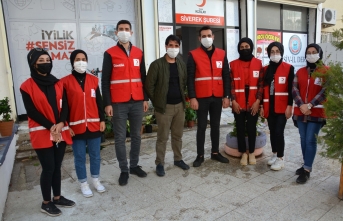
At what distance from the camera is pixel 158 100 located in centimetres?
388

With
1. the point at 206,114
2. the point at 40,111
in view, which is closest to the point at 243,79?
the point at 206,114

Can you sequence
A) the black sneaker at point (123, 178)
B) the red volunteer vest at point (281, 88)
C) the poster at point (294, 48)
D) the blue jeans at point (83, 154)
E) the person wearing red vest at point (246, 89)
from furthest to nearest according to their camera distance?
the poster at point (294, 48), the person wearing red vest at point (246, 89), the red volunteer vest at point (281, 88), the black sneaker at point (123, 178), the blue jeans at point (83, 154)

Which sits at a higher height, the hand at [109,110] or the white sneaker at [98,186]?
the hand at [109,110]

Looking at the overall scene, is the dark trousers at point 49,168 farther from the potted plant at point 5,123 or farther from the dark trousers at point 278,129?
the dark trousers at point 278,129

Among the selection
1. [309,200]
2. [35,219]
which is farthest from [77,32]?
[309,200]

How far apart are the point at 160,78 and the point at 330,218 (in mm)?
2570

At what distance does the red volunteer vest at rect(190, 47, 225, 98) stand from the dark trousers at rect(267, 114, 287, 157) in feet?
2.88

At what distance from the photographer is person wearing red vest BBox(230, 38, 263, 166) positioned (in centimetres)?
411

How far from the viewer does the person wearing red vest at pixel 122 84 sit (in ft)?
12.0

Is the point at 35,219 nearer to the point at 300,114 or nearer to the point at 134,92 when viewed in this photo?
the point at 134,92

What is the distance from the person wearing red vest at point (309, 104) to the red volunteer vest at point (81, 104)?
2628 millimetres

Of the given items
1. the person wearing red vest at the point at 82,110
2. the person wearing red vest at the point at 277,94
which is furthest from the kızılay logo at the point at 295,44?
the person wearing red vest at the point at 82,110

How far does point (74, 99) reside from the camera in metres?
3.26

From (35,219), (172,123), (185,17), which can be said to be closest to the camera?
(35,219)
